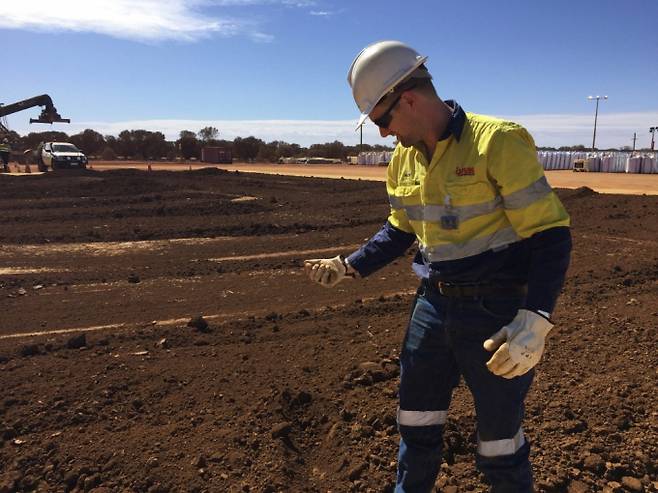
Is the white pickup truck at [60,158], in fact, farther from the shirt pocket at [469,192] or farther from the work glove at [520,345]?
the work glove at [520,345]

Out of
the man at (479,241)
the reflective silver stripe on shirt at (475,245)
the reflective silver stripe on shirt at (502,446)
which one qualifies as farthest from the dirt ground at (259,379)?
the reflective silver stripe on shirt at (475,245)

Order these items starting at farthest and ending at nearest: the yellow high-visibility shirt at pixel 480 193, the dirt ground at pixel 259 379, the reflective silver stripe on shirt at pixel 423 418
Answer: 1. the dirt ground at pixel 259 379
2. the reflective silver stripe on shirt at pixel 423 418
3. the yellow high-visibility shirt at pixel 480 193

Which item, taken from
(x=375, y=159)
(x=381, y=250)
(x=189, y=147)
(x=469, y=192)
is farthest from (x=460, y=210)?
(x=189, y=147)

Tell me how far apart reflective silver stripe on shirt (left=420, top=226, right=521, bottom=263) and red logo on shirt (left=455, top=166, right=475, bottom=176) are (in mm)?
251

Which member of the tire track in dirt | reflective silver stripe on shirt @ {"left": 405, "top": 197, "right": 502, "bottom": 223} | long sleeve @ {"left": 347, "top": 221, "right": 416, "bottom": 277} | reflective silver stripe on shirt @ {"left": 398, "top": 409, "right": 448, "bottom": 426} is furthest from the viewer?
the tire track in dirt

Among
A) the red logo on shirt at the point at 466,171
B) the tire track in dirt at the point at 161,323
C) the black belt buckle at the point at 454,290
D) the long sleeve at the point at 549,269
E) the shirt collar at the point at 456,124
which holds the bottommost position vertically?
the tire track in dirt at the point at 161,323

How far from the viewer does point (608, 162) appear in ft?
115

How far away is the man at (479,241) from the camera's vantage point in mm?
2008

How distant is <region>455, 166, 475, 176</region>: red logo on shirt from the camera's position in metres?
2.11

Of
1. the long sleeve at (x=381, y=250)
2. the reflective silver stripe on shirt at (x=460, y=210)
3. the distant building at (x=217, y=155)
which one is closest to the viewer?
the reflective silver stripe on shirt at (x=460, y=210)

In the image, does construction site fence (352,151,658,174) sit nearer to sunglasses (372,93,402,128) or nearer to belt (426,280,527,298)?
sunglasses (372,93,402,128)

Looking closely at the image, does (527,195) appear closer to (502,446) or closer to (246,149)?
(502,446)

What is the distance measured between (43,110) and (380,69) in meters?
33.7

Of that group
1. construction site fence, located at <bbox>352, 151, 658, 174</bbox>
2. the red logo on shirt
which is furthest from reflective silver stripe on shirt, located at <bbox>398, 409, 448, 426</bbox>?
construction site fence, located at <bbox>352, 151, 658, 174</bbox>
